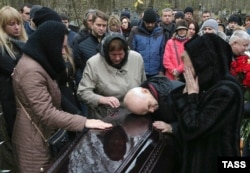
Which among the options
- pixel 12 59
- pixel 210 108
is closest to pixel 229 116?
pixel 210 108

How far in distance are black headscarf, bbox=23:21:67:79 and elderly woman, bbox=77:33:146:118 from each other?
74 cm

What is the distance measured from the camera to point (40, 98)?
107 inches

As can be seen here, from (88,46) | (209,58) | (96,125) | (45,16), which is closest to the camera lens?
(209,58)

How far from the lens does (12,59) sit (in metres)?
3.71

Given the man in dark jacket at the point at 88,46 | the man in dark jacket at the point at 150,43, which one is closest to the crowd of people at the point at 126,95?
the man in dark jacket at the point at 88,46

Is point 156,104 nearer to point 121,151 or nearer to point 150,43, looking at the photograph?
point 121,151

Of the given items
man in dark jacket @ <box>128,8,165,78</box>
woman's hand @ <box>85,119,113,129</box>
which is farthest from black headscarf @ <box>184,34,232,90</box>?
man in dark jacket @ <box>128,8,165,78</box>

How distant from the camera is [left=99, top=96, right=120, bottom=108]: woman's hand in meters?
3.33

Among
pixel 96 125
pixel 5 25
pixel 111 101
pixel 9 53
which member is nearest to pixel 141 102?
pixel 96 125

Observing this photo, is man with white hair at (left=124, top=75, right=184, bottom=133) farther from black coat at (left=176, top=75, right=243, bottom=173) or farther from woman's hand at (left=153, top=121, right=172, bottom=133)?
black coat at (left=176, top=75, right=243, bottom=173)

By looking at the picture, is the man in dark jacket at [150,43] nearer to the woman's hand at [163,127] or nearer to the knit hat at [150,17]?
the knit hat at [150,17]

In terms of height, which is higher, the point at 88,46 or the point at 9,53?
the point at 9,53

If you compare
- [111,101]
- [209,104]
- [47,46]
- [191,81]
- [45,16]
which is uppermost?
[45,16]

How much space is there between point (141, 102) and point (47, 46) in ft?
2.54
